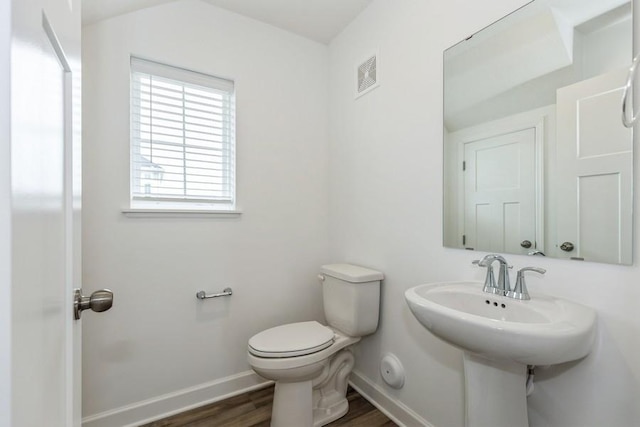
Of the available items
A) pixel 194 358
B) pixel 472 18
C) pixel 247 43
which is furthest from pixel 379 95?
pixel 194 358

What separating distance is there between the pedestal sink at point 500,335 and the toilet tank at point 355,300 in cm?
53

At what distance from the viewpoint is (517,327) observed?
2.43ft

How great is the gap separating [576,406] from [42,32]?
5.28 ft

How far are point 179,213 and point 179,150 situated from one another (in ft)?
1.24

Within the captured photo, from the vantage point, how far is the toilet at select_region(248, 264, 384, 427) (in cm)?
140

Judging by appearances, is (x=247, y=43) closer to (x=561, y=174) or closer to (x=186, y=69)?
(x=186, y=69)

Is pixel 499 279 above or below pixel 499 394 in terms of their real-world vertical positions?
above

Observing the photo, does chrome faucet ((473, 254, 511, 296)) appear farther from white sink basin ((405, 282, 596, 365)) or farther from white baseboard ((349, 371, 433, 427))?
white baseboard ((349, 371, 433, 427))

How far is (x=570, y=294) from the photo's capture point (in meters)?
0.97

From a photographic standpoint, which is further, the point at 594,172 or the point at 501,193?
the point at 501,193

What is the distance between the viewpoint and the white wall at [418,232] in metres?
0.89

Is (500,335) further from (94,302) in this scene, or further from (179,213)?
(179,213)

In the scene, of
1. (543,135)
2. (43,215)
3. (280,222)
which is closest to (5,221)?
(43,215)

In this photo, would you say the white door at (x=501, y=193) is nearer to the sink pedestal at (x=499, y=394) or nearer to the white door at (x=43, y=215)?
the sink pedestal at (x=499, y=394)
